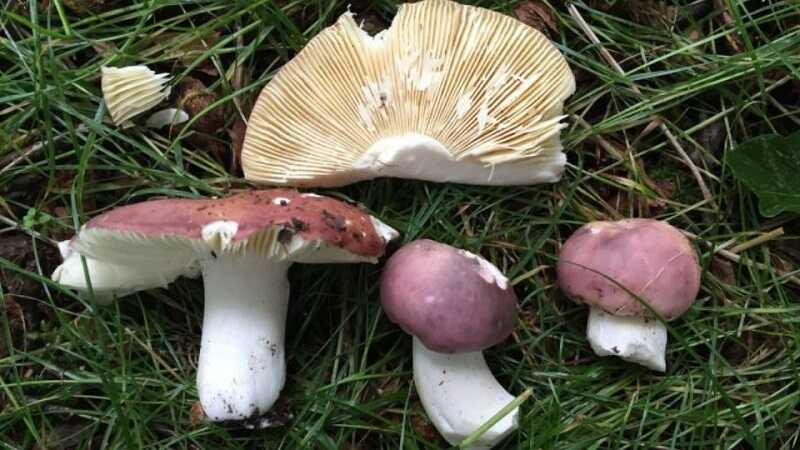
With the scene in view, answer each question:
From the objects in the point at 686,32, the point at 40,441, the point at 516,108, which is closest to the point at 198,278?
the point at 40,441

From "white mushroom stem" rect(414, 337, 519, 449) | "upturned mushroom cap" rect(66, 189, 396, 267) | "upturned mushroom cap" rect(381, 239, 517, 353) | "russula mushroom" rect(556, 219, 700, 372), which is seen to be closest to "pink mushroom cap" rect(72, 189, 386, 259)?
"upturned mushroom cap" rect(66, 189, 396, 267)

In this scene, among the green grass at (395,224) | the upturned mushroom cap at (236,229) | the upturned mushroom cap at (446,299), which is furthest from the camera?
the green grass at (395,224)

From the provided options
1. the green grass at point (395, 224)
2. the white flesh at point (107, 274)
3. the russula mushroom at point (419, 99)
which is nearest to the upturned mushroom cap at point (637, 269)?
the green grass at point (395, 224)

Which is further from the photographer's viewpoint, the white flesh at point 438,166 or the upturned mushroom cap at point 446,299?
the white flesh at point 438,166

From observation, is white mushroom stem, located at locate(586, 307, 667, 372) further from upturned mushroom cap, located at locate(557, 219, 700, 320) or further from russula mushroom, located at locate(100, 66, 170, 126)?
russula mushroom, located at locate(100, 66, 170, 126)

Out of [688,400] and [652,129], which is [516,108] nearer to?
[652,129]

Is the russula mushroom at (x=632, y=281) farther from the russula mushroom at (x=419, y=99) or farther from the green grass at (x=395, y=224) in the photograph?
the russula mushroom at (x=419, y=99)
